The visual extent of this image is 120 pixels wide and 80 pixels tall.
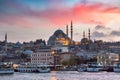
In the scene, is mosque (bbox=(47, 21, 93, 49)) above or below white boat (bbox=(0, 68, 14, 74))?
above

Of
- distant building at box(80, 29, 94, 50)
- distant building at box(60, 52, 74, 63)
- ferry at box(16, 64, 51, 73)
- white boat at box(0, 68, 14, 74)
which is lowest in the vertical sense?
white boat at box(0, 68, 14, 74)

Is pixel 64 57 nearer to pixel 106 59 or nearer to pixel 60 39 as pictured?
pixel 106 59

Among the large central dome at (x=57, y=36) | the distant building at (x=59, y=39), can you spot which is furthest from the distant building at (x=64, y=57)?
the large central dome at (x=57, y=36)

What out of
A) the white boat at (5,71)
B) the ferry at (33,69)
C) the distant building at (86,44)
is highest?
the distant building at (86,44)

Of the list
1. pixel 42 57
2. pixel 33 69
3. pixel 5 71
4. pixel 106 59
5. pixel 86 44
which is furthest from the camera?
pixel 86 44

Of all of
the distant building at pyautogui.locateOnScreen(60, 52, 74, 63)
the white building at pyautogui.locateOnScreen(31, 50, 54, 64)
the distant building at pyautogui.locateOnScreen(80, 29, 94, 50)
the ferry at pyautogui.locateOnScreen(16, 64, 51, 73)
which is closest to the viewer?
the ferry at pyautogui.locateOnScreen(16, 64, 51, 73)

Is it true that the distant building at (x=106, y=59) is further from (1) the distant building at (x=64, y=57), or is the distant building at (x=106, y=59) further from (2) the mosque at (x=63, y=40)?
(2) the mosque at (x=63, y=40)

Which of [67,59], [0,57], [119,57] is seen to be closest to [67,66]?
[67,59]

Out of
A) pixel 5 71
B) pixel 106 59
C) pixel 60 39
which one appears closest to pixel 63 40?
pixel 60 39

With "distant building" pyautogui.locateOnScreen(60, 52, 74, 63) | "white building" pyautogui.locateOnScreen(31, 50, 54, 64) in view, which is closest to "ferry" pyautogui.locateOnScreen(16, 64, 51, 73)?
"distant building" pyautogui.locateOnScreen(60, 52, 74, 63)

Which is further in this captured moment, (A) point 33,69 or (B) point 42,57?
(B) point 42,57

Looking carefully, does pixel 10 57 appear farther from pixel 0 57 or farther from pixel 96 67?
pixel 96 67

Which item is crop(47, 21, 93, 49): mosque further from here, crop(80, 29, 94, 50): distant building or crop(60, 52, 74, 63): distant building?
crop(60, 52, 74, 63): distant building
